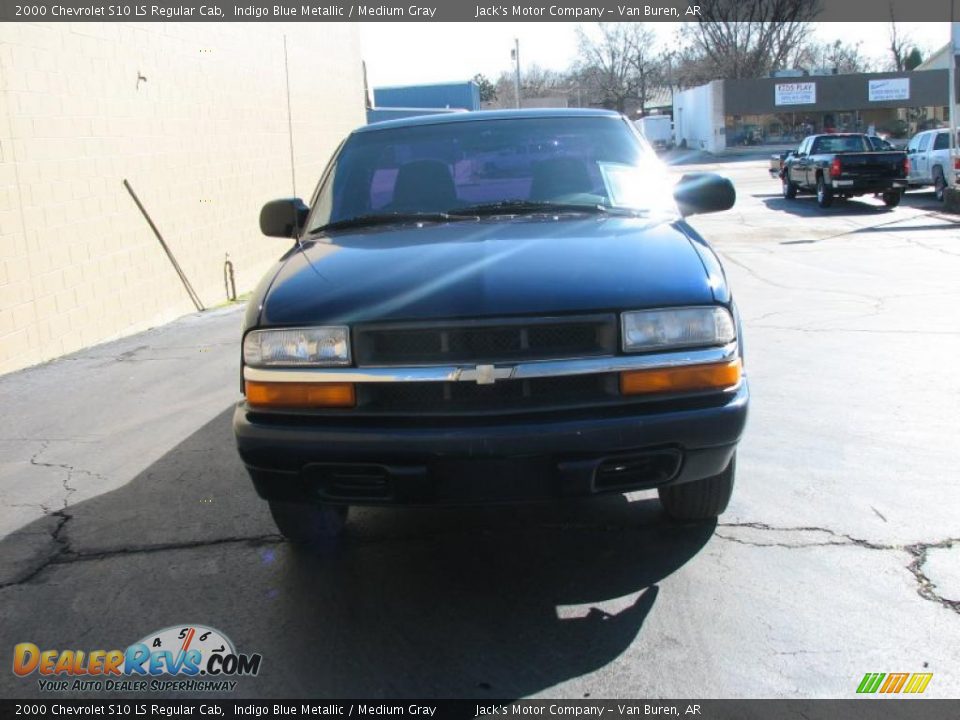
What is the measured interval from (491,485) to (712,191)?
2.21m

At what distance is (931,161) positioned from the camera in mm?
21125

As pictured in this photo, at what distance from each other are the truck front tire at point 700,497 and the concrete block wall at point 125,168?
20.2ft

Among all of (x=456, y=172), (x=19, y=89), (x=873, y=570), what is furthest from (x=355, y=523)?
(x=19, y=89)

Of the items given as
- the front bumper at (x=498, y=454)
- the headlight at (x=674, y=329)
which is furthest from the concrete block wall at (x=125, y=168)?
the headlight at (x=674, y=329)

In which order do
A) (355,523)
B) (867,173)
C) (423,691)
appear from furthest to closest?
1. (867,173)
2. (355,523)
3. (423,691)

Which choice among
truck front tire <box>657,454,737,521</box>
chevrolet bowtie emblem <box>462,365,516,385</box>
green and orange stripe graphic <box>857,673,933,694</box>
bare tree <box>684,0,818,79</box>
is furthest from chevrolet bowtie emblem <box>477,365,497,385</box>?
bare tree <box>684,0,818,79</box>

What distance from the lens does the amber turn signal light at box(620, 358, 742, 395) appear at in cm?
301

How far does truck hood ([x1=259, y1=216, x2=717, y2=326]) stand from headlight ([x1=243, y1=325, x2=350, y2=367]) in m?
0.04

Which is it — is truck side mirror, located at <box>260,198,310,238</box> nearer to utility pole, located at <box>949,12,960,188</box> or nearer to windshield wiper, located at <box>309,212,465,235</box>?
windshield wiper, located at <box>309,212,465,235</box>

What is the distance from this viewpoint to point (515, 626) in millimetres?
3168

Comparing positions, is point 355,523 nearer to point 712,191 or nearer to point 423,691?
point 423,691

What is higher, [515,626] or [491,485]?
[491,485]

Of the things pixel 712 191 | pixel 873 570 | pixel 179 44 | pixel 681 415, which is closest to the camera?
pixel 681 415

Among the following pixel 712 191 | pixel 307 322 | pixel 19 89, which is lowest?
pixel 307 322
